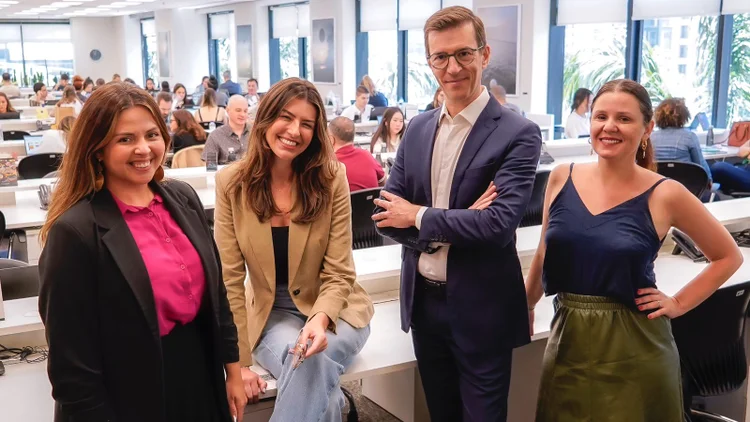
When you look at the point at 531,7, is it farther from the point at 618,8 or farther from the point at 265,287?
the point at 265,287

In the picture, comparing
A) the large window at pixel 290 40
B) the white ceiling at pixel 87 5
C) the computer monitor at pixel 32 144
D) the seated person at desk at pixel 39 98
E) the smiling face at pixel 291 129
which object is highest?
the white ceiling at pixel 87 5

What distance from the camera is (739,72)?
879 centimetres

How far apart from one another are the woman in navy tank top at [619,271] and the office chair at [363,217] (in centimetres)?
198

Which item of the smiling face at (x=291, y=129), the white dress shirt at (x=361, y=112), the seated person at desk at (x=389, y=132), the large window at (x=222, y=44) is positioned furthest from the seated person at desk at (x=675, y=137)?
the large window at (x=222, y=44)

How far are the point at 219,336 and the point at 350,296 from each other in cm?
66

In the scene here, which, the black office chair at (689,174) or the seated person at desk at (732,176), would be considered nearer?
the black office chair at (689,174)

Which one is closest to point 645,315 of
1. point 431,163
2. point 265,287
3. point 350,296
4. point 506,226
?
point 506,226

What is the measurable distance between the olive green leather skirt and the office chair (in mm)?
2033

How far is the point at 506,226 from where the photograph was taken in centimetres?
198

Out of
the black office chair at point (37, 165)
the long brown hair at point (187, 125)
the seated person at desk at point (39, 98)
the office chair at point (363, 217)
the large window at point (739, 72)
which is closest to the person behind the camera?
the office chair at point (363, 217)

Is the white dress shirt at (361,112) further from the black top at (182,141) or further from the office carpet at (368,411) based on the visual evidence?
the office carpet at (368,411)

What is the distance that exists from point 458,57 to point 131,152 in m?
0.86

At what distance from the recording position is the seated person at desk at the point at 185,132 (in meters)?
7.00

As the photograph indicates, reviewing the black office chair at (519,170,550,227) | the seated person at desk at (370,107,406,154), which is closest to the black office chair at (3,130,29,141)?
the seated person at desk at (370,107,406,154)
